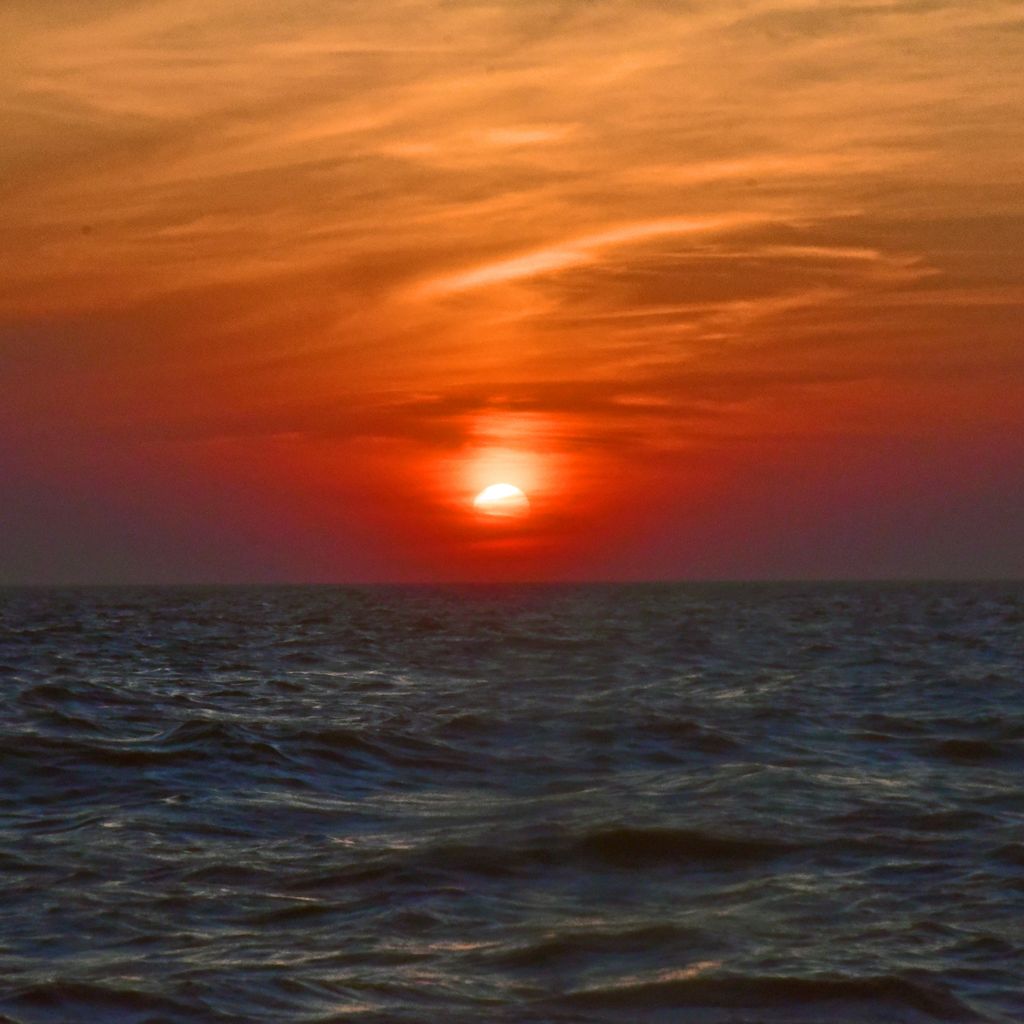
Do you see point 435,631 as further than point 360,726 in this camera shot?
Yes

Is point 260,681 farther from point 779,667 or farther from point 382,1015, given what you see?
point 382,1015

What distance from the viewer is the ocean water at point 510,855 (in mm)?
9945

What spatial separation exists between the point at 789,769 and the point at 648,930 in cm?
A: 810

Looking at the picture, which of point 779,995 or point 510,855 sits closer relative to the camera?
point 779,995

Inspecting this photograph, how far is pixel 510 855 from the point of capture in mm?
14164

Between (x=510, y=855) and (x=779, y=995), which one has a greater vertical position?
(x=510, y=855)

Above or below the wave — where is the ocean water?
above

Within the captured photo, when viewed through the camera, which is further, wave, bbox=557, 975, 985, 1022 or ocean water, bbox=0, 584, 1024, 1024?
ocean water, bbox=0, 584, 1024, 1024

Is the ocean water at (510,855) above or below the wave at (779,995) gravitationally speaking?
above

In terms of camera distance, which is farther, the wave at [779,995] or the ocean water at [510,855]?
the ocean water at [510,855]

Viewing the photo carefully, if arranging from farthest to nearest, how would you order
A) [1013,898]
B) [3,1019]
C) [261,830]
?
[261,830], [1013,898], [3,1019]

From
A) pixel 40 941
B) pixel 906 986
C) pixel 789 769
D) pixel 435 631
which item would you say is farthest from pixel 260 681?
pixel 435 631

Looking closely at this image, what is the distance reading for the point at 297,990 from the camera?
9828 mm

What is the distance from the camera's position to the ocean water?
32.6 ft
